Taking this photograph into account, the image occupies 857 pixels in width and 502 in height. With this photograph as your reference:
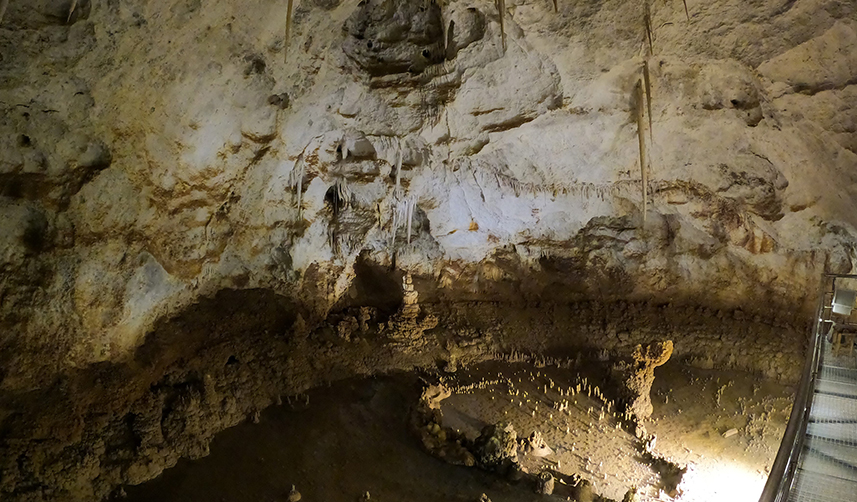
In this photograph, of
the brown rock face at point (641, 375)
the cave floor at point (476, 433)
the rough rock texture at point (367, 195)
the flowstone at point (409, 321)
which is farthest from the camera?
the flowstone at point (409, 321)

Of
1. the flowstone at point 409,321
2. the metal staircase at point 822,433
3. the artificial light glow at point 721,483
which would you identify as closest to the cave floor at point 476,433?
the artificial light glow at point 721,483

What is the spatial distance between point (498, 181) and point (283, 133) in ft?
11.7

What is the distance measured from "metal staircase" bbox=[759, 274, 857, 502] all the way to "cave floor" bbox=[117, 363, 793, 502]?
1.81 metres

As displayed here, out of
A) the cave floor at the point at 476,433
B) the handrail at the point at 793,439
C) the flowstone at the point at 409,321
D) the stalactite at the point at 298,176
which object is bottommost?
the cave floor at the point at 476,433

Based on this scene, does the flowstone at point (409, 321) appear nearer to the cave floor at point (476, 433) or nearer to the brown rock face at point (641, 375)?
the cave floor at point (476, 433)

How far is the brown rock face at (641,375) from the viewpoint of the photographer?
25.9ft

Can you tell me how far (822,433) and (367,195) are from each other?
6942 mm

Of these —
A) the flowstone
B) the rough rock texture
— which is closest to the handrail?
the rough rock texture

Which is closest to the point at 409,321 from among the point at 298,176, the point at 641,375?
the point at 298,176

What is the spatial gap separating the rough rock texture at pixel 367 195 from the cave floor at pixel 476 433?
0.49 metres

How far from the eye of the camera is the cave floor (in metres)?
6.46

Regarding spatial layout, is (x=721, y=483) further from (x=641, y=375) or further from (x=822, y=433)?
(x=822, y=433)

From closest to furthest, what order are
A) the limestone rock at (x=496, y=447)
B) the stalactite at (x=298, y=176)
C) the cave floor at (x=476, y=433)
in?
1. the cave floor at (x=476, y=433)
2. the limestone rock at (x=496, y=447)
3. the stalactite at (x=298, y=176)

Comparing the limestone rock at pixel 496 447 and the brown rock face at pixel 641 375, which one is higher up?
the brown rock face at pixel 641 375
